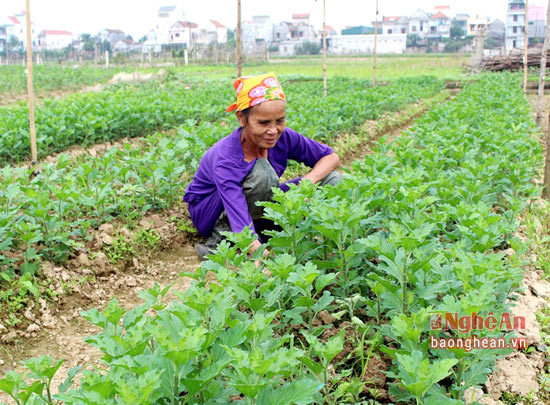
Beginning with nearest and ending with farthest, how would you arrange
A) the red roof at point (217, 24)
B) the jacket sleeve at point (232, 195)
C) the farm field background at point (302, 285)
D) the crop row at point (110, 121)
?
the farm field background at point (302, 285)
the jacket sleeve at point (232, 195)
the crop row at point (110, 121)
the red roof at point (217, 24)

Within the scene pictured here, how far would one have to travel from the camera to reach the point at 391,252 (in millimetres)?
2588

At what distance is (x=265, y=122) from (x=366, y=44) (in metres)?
73.4

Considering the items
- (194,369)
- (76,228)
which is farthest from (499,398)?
(76,228)

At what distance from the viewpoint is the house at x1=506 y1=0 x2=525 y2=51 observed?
59531mm

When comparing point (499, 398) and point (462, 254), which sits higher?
point (462, 254)

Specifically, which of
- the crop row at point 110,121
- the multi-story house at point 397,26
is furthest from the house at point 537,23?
the crop row at point 110,121

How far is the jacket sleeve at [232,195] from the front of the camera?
3.66m

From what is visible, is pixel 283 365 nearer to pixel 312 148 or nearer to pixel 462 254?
pixel 462 254

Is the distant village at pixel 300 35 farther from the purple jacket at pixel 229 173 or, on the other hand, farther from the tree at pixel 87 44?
the purple jacket at pixel 229 173

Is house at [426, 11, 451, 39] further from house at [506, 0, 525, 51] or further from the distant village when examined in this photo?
house at [506, 0, 525, 51]

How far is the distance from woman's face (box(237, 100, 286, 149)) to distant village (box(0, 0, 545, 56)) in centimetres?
6033

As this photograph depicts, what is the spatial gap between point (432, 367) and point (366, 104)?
1059 cm

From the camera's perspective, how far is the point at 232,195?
151 inches

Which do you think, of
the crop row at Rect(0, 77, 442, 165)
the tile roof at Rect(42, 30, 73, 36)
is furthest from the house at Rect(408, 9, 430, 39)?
the crop row at Rect(0, 77, 442, 165)
